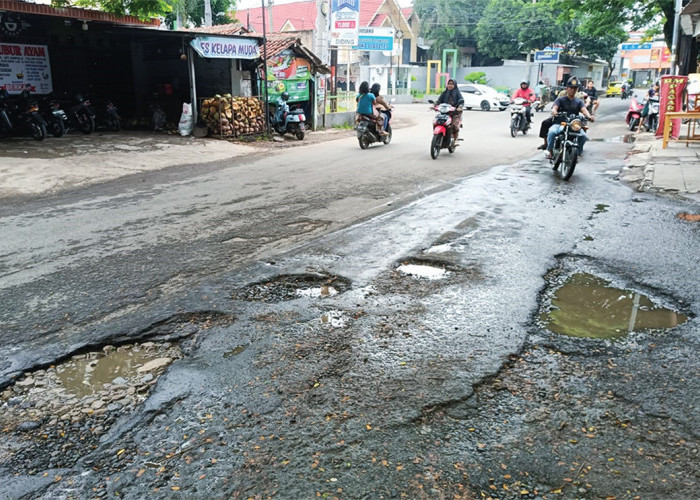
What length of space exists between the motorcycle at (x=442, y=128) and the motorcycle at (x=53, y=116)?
29.6 ft

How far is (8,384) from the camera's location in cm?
310

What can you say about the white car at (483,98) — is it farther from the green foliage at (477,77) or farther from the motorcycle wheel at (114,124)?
the motorcycle wheel at (114,124)

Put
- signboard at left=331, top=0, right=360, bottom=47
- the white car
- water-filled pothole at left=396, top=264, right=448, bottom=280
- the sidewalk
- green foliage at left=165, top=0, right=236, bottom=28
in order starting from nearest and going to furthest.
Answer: water-filled pothole at left=396, top=264, right=448, bottom=280 → the sidewalk → signboard at left=331, top=0, right=360, bottom=47 → green foliage at left=165, top=0, right=236, bottom=28 → the white car

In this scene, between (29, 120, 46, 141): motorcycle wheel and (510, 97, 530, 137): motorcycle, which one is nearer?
(29, 120, 46, 141): motorcycle wheel

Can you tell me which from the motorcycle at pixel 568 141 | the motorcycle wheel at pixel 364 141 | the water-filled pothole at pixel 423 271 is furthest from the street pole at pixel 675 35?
the water-filled pothole at pixel 423 271

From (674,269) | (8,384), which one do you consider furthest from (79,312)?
(674,269)

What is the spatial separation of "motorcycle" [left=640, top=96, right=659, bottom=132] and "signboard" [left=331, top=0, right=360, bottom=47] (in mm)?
9945

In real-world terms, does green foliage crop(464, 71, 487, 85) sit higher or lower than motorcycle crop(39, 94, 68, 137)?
higher

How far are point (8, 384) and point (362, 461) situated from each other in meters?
2.06

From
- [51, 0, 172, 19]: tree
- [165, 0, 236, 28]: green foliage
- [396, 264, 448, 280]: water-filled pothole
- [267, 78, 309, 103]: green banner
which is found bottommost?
[396, 264, 448, 280]: water-filled pothole

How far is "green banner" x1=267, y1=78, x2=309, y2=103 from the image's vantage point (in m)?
17.6

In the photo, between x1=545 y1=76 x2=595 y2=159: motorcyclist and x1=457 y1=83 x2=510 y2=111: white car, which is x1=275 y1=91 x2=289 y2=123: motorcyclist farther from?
x1=457 y1=83 x2=510 y2=111: white car

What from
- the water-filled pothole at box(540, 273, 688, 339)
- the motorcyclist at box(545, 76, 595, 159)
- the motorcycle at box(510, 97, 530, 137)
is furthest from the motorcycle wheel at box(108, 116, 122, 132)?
the water-filled pothole at box(540, 273, 688, 339)

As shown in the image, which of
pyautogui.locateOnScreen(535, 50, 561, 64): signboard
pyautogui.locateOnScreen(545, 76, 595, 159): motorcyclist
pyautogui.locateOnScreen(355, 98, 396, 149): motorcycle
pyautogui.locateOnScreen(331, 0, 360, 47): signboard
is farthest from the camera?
pyautogui.locateOnScreen(535, 50, 561, 64): signboard
